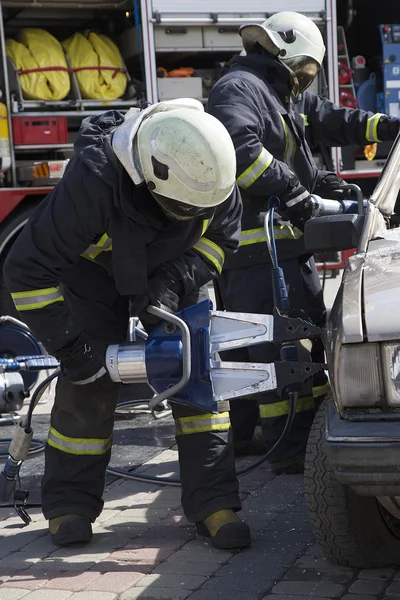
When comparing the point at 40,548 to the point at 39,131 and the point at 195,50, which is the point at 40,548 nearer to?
the point at 39,131

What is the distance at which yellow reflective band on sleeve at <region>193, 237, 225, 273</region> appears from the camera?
396 centimetres

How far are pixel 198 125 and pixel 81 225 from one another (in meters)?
0.54

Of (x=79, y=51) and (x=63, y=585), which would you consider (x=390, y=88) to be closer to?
(x=79, y=51)

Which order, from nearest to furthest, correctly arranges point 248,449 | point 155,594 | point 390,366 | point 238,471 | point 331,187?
point 390,366 → point 155,594 → point 238,471 → point 248,449 → point 331,187

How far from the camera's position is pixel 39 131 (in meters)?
8.07

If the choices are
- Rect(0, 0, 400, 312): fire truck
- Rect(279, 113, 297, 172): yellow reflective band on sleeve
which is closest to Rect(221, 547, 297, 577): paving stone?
Rect(279, 113, 297, 172): yellow reflective band on sleeve

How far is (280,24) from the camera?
492cm

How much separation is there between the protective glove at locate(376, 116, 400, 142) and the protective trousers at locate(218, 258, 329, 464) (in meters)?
0.82

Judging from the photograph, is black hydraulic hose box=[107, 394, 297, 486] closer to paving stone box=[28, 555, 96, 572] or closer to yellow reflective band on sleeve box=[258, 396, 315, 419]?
yellow reflective band on sleeve box=[258, 396, 315, 419]

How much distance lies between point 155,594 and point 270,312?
6.05ft

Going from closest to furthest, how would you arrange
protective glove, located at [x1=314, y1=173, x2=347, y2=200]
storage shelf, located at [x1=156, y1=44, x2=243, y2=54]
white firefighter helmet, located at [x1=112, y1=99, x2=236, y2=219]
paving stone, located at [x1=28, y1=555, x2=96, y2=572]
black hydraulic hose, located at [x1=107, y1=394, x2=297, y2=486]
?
white firefighter helmet, located at [x1=112, y1=99, x2=236, y2=219]
paving stone, located at [x1=28, y1=555, x2=96, y2=572]
black hydraulic hose, located at [x1=107, y1=394, x2=297, y2=486]
protective glove, located at [x1=314, y1=173, x2=347, y2=200]
storage shelf, located at [x1=156, y1=44, x2=243, y2=54]

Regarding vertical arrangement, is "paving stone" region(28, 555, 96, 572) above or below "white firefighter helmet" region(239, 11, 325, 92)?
below

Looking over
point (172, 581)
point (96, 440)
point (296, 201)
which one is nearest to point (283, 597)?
point (172, 581)

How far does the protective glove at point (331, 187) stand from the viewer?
5.28 metres
